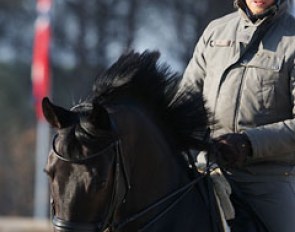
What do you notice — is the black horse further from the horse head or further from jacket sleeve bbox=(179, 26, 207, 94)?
jacket sleeve bbox=(179, 26, 207, 94)

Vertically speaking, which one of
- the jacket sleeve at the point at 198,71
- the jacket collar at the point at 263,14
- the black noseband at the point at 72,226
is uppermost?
the jacket collar at the point at 263,14

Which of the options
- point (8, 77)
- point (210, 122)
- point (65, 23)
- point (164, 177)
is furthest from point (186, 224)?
point (8, 77)

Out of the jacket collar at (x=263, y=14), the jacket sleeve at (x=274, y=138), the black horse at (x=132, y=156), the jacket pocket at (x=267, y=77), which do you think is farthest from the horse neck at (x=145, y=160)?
the jacket collar at (x=263, y=14)

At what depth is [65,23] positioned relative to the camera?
32.0 m

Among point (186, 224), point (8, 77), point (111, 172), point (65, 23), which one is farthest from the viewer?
point (8, 77)

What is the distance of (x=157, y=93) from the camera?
509cm

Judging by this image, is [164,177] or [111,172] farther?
[164,177]

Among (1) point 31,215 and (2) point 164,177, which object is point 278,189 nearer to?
(2) point 164,177

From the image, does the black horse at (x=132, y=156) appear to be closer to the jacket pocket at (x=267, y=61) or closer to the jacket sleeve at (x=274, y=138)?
the jacket sleeve at (x=274, y=138)

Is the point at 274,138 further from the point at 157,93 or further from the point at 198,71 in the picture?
the point at 198,71

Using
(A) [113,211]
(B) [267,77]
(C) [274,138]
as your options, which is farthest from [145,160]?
(B) [267,77]

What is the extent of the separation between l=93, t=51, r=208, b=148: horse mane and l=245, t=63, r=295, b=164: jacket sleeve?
265 millimetres

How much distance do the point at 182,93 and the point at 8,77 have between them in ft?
98.7

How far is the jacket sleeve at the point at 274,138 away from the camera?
17.0ft
